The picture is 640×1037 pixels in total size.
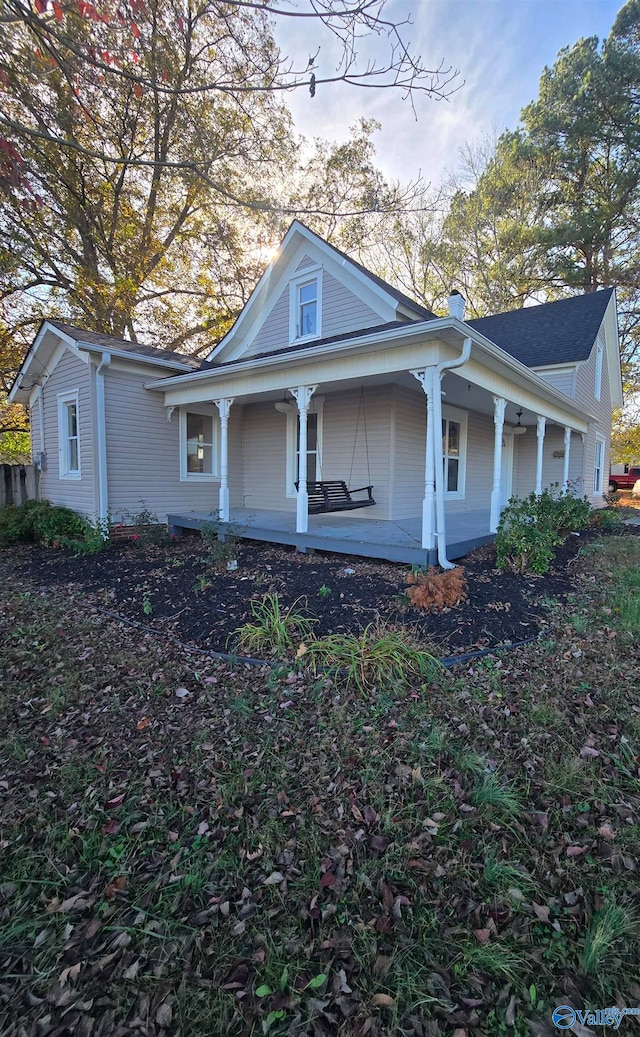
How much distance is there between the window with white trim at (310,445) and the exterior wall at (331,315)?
150 centimetres

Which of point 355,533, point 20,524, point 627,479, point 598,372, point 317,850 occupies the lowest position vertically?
point 317,850

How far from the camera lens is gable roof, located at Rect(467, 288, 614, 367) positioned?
42.5 feet

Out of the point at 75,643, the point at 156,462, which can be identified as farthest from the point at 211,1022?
the point at 156,462

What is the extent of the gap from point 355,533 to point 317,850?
5300 millimetres

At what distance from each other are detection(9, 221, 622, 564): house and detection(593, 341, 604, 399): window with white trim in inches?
87.9

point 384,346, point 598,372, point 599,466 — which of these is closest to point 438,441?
point 384,346

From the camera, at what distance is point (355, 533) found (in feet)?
23.6

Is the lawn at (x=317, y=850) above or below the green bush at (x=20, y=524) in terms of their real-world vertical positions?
below

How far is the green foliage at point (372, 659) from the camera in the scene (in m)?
3.48

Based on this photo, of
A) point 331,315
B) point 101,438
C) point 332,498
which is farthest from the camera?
point 331,315

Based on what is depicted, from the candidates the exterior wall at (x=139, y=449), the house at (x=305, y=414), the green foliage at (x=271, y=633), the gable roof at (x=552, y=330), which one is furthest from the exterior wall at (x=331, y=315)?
the gable roof at (x=552, y=330)

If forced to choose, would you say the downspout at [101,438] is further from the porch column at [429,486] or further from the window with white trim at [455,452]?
the window with white trim at [455,452]

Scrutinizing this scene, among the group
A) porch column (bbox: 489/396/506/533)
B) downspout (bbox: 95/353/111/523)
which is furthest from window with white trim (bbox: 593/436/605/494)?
downspout (bbox: 95/353/111/523)

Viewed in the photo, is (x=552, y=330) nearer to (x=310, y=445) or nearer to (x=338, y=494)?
(x=310, y=445)
